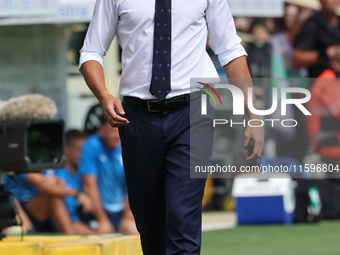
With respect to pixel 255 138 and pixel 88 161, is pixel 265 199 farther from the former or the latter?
pixel 255 138

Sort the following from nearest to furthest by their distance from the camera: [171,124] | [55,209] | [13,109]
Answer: [171,124]
[13,109]
[55,209]

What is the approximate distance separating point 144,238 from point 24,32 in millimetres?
6964

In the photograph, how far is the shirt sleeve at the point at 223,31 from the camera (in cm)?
468

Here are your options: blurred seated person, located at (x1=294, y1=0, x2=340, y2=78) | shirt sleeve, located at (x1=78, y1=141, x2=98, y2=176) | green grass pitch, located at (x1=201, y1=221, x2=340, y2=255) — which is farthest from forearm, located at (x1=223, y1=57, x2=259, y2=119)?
blurred seated person, located at (x1=294, y1=0, x2=340, y2=78)

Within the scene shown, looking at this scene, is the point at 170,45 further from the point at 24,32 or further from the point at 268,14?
the point at 268,14

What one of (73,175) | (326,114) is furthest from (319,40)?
(73,175)

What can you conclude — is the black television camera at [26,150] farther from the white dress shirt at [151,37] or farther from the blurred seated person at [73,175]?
the blurred seated person at [73,175]

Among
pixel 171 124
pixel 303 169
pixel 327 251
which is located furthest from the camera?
pixel 303 169

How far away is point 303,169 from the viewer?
1212cm

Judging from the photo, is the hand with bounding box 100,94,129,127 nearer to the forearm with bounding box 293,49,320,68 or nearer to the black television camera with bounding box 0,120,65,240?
the black television camera with bounding box 0,120,65,240

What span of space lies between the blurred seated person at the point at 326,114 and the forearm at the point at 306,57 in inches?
10.4

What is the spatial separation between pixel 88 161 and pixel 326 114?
10.2ft

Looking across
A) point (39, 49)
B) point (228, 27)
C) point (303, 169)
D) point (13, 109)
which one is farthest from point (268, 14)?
point (228, 27)

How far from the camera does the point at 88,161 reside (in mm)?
10531
